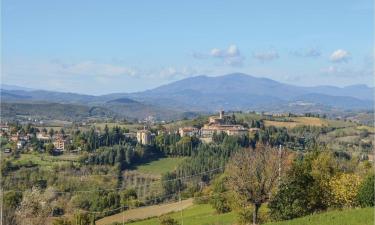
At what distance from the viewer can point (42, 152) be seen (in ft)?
290

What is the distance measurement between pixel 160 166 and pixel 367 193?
61.0 metres

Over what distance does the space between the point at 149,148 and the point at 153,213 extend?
43.1 meters

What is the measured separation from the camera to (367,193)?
77.3ft

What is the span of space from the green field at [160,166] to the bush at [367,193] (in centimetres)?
5589

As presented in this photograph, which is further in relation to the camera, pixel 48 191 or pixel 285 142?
pixel 285 142

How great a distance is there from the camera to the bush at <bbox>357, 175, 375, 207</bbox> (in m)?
23.1

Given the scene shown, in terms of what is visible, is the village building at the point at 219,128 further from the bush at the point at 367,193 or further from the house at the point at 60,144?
the bush at the point at 367,193

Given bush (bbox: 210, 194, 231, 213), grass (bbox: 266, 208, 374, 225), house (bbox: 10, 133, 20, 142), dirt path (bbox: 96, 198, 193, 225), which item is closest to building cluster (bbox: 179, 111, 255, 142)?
house (bbox: 10, 133, 20, 142)

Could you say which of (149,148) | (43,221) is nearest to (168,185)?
(149,148)

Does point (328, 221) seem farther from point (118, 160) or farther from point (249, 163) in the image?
point (118, 160)

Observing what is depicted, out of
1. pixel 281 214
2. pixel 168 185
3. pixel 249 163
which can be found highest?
pixel 249 163

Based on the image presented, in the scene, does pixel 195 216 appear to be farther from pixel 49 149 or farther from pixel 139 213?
pixel 49 149

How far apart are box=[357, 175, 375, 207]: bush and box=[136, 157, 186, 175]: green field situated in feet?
183

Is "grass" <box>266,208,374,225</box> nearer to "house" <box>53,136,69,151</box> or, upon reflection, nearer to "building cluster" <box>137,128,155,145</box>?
"house" <box>53,136,69,151</box>
